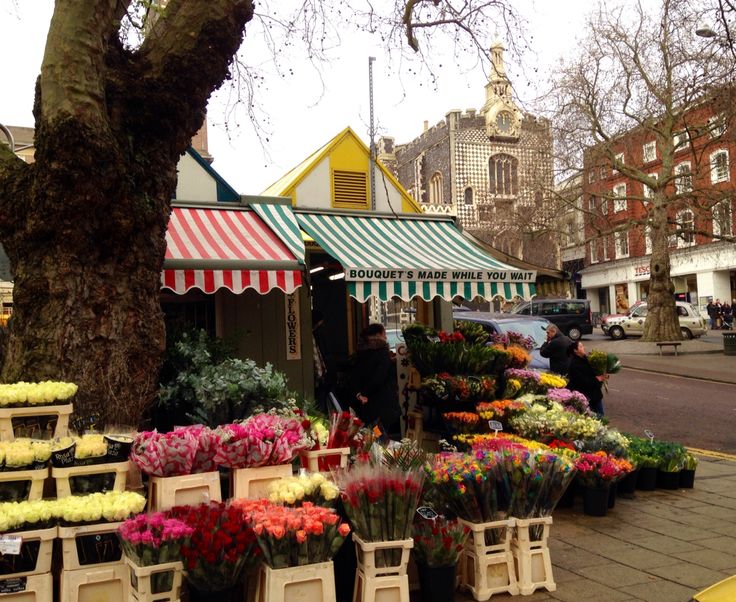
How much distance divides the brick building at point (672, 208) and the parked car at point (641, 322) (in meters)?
2.81

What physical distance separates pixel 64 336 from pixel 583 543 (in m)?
4.35

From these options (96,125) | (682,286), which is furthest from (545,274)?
(682,286)

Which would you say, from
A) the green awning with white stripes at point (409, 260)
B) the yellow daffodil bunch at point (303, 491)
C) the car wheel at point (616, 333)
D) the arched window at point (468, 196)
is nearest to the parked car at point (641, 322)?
the car wheel at point (616, 333)

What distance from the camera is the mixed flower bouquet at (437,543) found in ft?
13.1

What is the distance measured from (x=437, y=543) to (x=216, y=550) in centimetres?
132

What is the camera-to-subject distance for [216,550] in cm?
340

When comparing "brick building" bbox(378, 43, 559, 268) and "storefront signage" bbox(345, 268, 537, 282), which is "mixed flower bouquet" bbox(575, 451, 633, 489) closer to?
"storefront signage" bbox(345, 268, 537, 282)

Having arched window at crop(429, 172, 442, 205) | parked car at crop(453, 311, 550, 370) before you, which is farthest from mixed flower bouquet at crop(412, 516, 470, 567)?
arched window at crop(429, 172, 442, 205)

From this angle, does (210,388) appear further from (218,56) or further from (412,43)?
(412,43)

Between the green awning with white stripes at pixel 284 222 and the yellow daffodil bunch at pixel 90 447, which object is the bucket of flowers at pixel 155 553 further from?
the green awning with white stripes at pixel 284 222

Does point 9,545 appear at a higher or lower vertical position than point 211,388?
lower

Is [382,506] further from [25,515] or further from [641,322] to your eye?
[641,322]

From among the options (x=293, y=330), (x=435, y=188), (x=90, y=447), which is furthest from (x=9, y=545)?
(x=435, y=188)

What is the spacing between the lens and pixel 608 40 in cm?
2309
